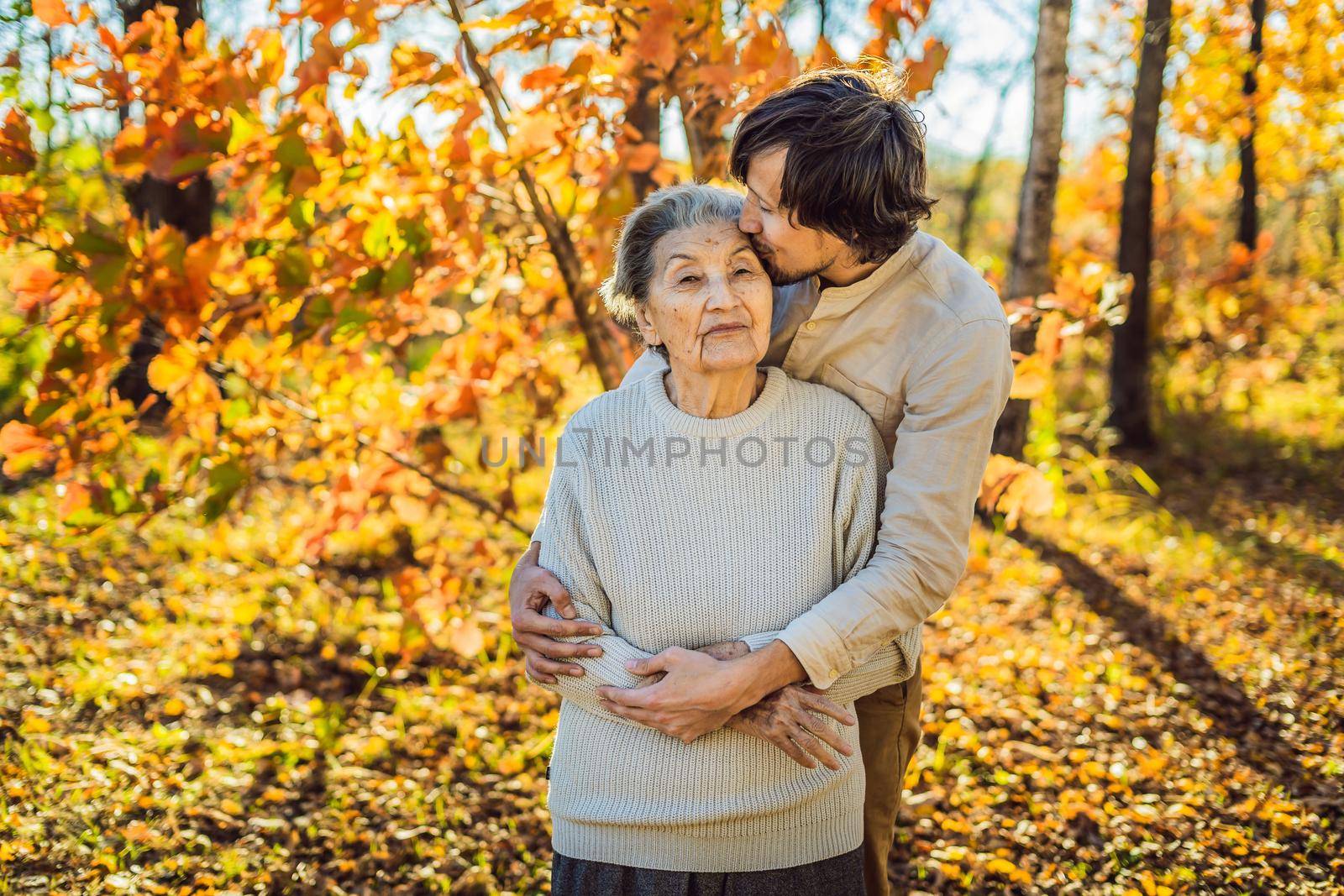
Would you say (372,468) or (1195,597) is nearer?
(372,468)

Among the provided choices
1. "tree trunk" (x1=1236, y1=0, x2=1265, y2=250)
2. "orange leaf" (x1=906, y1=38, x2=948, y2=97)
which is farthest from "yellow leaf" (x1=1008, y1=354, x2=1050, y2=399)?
"tree trunk" (x1=1236, y1=0, x2=1265, y2=250)

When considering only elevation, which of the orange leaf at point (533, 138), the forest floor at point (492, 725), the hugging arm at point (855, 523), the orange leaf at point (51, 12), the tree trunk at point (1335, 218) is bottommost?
the forest floor at point (492, 725)

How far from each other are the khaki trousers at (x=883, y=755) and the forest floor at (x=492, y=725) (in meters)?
0.72

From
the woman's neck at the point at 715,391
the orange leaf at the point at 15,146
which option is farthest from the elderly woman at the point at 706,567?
the orange leaf at the point at 15,146

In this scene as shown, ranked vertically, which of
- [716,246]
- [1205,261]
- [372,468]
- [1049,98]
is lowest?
[372,468]

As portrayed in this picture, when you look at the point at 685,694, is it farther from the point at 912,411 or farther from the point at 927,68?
the point at 927,68

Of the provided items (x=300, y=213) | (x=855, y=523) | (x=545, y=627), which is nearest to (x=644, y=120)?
(x=300, y=213)

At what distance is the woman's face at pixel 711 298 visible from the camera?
5.57 ft

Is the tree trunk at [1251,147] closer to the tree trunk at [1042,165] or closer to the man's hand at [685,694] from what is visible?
the tree trunk at [1042,165]

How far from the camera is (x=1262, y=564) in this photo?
4586 mm

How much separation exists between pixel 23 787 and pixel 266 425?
4.08 ft

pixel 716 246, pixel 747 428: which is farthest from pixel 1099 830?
pixel 716 246

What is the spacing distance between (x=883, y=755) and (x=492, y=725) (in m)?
1.80

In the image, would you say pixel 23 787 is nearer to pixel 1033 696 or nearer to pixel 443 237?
pixel 443 237
